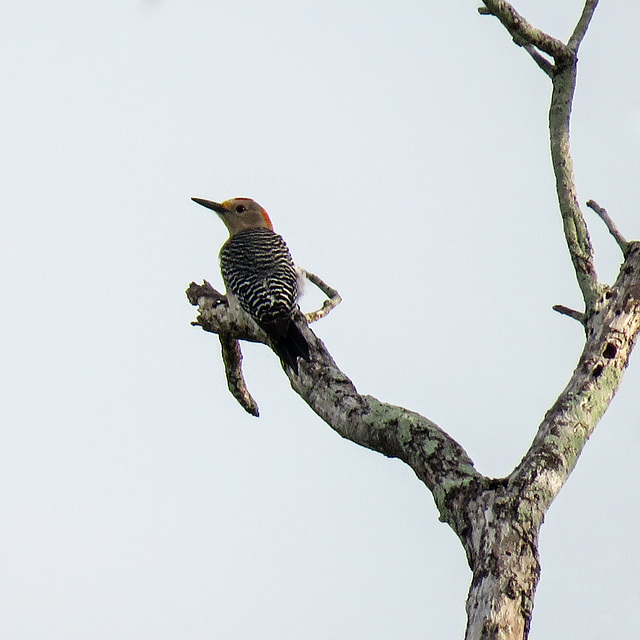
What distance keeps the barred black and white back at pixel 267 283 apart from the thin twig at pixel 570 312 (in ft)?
4.82

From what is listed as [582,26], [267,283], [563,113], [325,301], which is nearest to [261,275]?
[267,283]

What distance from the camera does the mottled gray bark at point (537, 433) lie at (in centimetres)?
369

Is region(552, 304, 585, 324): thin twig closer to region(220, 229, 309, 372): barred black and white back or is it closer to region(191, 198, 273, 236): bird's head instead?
region(220, 229, 309, 372): barred black and white back

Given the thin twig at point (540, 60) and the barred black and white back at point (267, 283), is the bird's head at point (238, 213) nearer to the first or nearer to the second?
the barred black and white back at point (267, 283)

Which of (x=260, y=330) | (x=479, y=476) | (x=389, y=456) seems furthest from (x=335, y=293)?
(x=479, y=476)

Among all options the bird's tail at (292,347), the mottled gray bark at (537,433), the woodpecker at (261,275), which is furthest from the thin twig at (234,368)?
the mottled gray bark at (537,433)

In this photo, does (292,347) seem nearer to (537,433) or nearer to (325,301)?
(325,301)

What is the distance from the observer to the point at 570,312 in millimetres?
5180

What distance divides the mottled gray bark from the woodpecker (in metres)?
0.21

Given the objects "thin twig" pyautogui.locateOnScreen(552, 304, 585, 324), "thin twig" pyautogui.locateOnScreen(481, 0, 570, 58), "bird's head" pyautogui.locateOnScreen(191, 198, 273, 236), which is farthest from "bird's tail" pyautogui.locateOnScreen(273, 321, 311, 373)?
"bird's head" pyautogui.locateOnScreen(191, 198, 273, 236)

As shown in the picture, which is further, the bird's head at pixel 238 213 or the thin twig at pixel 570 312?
the bird's head at pixel 238 213

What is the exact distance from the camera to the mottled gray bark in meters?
3.69

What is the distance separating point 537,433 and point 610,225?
1.59 m

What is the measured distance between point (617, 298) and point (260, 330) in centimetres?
263
